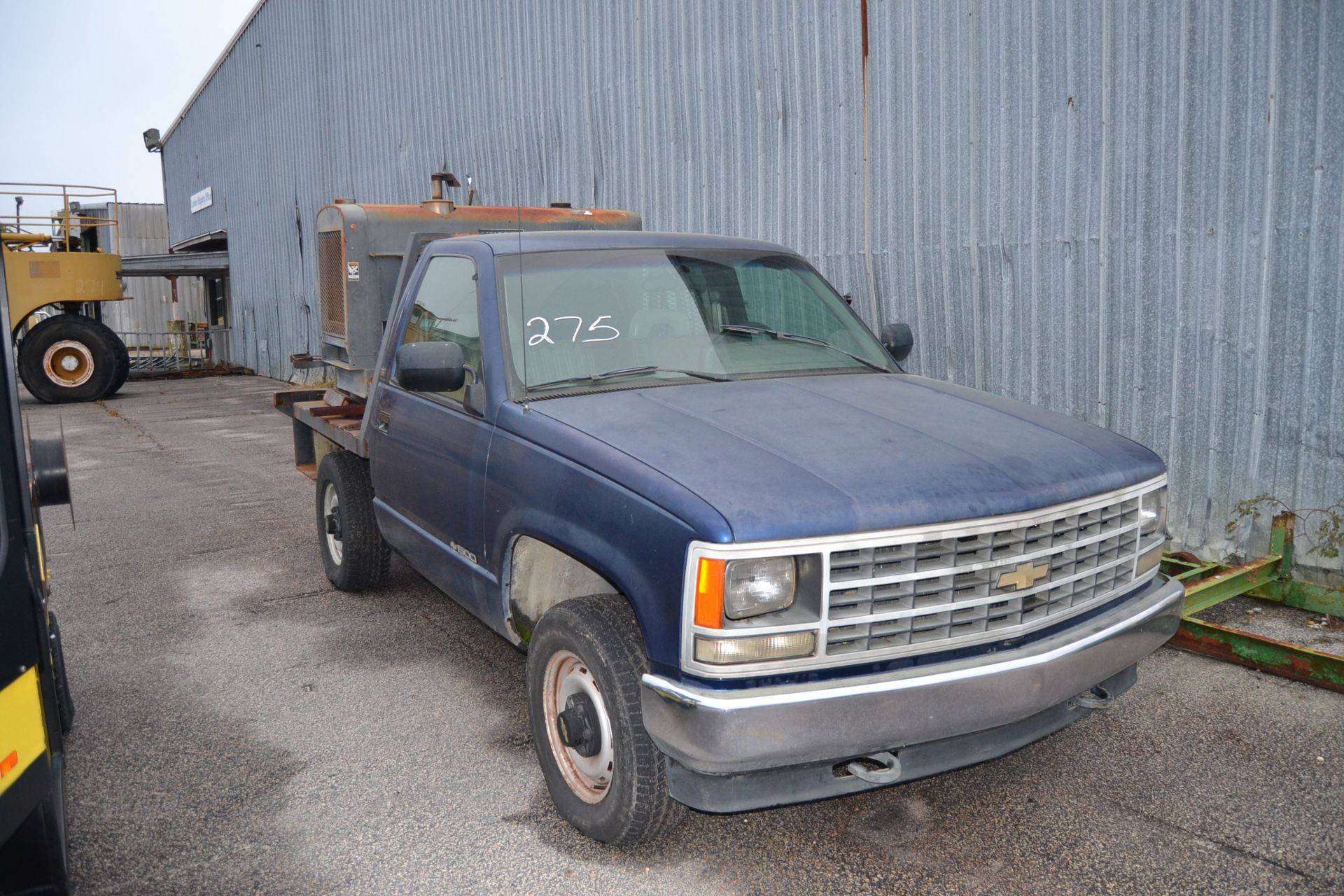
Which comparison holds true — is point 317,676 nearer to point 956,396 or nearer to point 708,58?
point 956,396

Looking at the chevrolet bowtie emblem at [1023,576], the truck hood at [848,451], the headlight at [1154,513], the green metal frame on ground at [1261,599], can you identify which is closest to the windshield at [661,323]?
the truck hood at [848,451]

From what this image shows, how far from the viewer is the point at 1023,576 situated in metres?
2.95

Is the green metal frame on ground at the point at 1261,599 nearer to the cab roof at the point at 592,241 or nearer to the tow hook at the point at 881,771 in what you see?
the tow hook at the point at 881,771

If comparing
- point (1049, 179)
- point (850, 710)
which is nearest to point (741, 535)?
point (850, 710)

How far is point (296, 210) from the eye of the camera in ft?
69.5

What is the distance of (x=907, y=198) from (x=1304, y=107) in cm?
263

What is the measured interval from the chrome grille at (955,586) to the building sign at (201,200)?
2986cm

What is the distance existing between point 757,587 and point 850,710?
0.40 m

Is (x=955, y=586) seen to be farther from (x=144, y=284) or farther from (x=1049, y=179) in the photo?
(x=144, y=284)

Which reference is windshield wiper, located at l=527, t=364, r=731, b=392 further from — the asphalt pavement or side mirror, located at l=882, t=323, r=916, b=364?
the asphalt pavement

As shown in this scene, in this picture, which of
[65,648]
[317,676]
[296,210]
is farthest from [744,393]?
[296,210]

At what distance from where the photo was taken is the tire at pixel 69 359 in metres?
17.8

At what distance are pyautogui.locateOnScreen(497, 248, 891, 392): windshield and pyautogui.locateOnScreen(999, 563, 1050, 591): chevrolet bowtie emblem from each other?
1.36m

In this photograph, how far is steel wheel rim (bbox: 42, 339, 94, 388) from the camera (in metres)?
18.0
